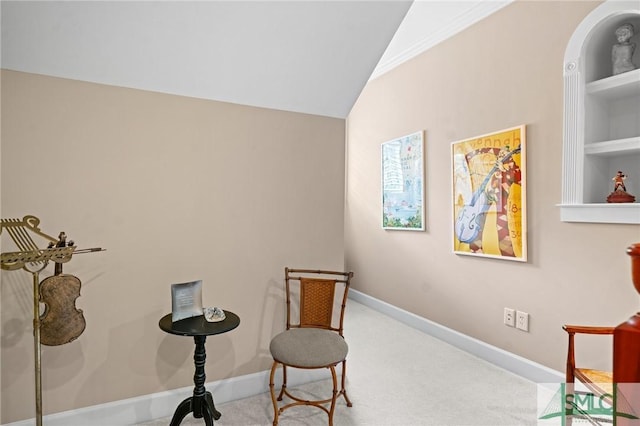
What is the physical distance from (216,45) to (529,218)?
2418mm

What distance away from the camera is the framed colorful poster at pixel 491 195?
2762 millimetres

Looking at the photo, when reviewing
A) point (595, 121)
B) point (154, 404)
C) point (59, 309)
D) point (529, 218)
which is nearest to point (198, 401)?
point (154, 404)

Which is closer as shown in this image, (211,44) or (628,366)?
(628,366)

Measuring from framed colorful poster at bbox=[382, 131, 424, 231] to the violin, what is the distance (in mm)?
3038

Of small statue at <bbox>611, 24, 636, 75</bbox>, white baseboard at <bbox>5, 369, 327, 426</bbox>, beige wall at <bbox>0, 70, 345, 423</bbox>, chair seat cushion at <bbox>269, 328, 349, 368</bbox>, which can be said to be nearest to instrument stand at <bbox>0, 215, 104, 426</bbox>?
beige wall at <bbox>0, 70, 345, 423</bbox>

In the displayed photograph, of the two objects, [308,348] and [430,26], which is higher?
[430,26]

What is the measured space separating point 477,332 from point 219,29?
9.78 feet

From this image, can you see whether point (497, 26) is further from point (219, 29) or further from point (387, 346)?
point (387, 346)

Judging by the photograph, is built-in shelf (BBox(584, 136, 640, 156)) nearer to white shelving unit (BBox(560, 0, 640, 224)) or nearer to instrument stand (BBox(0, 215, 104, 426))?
white shelving unit (BBox(560, 0, 640, 224))

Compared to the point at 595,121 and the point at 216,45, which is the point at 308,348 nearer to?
the point at 216,45

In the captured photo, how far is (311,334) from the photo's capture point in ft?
7.09

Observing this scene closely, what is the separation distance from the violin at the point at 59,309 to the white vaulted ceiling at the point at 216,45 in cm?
91

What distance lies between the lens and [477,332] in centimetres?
312

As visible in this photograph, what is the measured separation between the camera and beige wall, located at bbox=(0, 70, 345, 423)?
183 cm
